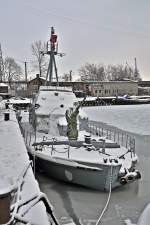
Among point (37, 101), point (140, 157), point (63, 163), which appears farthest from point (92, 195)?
point (37, 101)

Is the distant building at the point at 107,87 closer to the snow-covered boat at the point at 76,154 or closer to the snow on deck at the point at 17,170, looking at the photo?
the snow-covered boat at the point at 76,154

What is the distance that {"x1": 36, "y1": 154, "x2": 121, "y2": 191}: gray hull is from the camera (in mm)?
12797

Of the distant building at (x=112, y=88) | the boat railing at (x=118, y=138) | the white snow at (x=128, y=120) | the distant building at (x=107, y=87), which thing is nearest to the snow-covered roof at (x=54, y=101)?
the boat railing at (x=118, y=138)

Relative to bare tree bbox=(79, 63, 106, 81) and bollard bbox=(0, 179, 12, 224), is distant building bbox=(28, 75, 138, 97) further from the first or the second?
bollard bbox=(0, 179, 12, 224)

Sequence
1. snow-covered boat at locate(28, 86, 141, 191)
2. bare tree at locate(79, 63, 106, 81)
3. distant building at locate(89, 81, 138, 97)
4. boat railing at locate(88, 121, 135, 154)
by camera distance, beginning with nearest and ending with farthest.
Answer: snow-covered boat at locate(28, 86, 141, 191)
boat railing at locate(88, 121, 135, 154)
distant building at locate(89, 81, 138, 97)
bare tree at locate(79, 63, 106, 81)

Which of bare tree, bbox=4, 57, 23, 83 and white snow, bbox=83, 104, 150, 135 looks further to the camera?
bare tree, bbox=4, 57, 23, 83

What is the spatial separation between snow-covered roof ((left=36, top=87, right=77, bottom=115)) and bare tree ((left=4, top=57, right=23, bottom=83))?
71.8 m

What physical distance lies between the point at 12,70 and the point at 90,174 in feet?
273

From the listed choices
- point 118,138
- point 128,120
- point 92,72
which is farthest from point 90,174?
point 92,72

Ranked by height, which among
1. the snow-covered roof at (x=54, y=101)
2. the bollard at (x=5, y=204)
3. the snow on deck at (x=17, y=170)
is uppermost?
the snow-covered roof at (x=54, y=101)

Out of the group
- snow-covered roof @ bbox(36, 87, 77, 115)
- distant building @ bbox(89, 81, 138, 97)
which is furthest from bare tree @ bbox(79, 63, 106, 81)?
snow-covered roof @ bbox(36, 87, 77, 115)

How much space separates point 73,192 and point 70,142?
3.41m

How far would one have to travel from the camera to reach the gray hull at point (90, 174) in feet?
42.0

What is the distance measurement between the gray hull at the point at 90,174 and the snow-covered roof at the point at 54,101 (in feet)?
19.5
